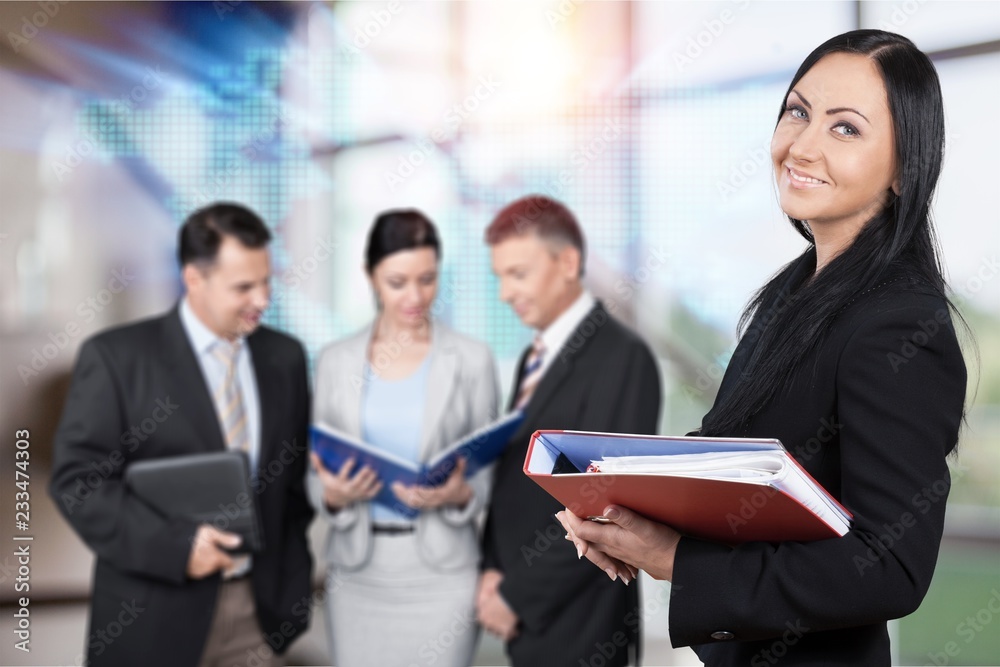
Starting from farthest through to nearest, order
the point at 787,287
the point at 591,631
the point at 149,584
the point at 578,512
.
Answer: the point at 149,584
the point at 591,631
the point at 787,287
the point at 578,512

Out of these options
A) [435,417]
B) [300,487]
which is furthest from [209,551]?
[435,417]

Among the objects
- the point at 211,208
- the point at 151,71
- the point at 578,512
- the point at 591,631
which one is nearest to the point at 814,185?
the point at 578,512

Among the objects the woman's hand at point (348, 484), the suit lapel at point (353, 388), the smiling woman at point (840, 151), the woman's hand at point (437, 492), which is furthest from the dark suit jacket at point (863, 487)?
the suit lapel at point (353, 388)

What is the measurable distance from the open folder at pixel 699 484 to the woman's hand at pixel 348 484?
1.93 meters

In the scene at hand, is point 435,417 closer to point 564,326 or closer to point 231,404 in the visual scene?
point 564,326

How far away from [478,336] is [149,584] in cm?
169

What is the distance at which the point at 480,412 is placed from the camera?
11.6 feet

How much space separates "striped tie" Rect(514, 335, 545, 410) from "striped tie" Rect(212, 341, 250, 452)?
1.03 metres

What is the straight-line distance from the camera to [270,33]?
4.16 m

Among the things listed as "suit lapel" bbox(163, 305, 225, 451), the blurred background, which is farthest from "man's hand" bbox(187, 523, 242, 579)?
the blurred background

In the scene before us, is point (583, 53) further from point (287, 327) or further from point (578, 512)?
point (578, 512)

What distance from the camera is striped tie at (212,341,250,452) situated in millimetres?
3469

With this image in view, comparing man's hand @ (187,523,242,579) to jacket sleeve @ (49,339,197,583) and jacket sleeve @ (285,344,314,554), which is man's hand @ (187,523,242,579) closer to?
jacket sleeve @ (49,339,197,583)

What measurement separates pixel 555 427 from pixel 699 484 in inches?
73.4
